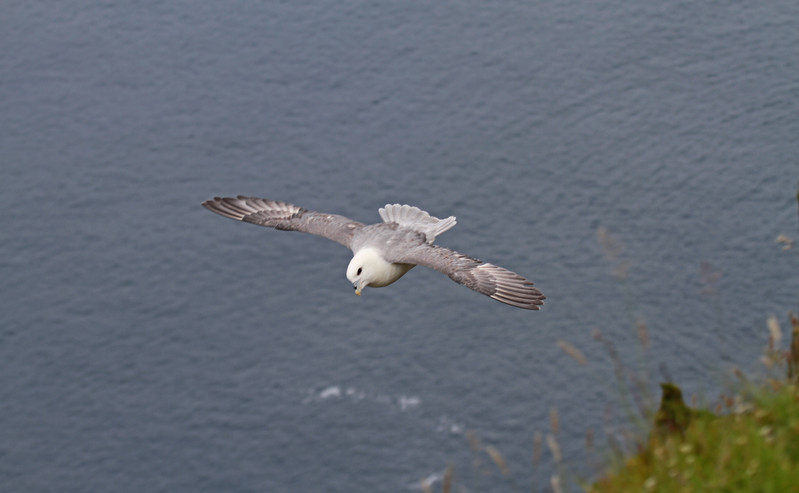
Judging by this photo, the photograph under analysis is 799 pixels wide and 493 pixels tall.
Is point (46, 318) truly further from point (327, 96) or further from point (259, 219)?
point (259, 219)

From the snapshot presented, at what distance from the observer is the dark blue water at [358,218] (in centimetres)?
10412

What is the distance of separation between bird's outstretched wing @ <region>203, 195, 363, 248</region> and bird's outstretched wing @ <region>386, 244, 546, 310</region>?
2705 millimetres

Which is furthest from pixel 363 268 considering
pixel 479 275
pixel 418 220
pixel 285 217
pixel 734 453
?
pixel 734 453

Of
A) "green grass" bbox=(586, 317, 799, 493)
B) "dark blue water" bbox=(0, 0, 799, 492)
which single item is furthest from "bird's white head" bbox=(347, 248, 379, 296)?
"dark blue water" bbox=(0, 0, 799, 492)

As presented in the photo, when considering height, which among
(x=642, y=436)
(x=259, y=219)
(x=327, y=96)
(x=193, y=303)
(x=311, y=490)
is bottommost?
(x=642, y=436)

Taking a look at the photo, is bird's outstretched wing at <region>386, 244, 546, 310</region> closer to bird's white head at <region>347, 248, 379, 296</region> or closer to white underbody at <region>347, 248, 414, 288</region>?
Answer: white underbody at <region>347, 248, 414, 288</region>

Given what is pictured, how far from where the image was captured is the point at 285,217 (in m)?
30.1

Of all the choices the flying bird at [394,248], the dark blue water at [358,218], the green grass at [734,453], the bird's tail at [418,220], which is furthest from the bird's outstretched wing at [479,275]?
the dark blue water at [358,218]

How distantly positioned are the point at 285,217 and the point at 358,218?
262ft

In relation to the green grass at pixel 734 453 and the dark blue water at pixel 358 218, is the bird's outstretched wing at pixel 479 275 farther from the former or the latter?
the dark blue water at pixel 358 218

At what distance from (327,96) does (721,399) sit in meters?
117

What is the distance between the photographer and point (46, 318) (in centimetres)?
11619

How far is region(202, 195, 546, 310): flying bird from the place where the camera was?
2436cm

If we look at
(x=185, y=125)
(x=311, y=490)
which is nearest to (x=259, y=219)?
(x=311, y=490)
